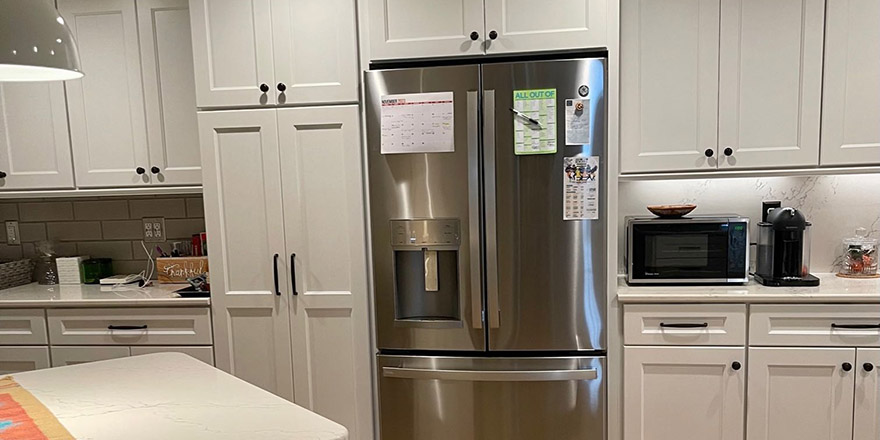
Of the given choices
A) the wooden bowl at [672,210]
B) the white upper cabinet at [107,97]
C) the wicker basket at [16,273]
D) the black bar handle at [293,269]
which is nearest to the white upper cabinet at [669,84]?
the wooden bowl at [672,210]

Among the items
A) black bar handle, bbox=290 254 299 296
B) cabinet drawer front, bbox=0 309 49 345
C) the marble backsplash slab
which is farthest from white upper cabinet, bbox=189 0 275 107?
the marble backsplash slab

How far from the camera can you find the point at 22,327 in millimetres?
2502

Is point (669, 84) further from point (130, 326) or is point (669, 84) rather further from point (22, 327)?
point (22, 327)

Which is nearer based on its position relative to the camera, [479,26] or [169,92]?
[479,26]

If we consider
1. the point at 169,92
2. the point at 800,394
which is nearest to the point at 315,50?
the point at 169,92

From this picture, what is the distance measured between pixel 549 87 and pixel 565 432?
1406 millimetres

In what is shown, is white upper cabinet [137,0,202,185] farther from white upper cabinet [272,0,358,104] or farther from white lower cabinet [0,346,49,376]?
white lower cabinet [0,346,49,376]

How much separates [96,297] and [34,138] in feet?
2.85

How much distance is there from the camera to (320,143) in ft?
7.34

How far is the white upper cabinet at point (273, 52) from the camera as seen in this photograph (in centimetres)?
220

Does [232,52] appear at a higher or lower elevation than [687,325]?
higher

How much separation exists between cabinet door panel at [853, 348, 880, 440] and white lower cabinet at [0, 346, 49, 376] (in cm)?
351

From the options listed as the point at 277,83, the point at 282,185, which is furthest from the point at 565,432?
the point at 277,83

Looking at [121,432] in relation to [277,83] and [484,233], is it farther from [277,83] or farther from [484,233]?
[277,83]
